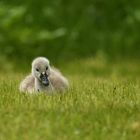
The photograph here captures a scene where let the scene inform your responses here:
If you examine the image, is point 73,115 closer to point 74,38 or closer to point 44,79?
point 44,79

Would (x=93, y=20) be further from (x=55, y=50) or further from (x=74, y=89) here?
(x=74, y=89)

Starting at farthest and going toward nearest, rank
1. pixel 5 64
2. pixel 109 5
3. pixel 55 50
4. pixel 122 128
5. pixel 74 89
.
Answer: pixel 109 5 < pixel 55 50 < pixel 5 64 < pixel 74 89 < pixel 122 128

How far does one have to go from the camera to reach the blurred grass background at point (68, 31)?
1856cm

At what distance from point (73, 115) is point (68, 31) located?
1170 cm

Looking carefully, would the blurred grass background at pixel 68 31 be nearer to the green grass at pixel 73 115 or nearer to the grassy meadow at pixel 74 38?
the grassy meadow at pixel 74 38

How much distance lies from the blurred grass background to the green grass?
8629 millimetres

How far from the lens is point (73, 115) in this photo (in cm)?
792

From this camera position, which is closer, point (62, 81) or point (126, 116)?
→ point (126, 116)

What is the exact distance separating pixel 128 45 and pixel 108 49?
0.56 meters

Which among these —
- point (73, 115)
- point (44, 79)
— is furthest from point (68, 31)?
point (73, 115)

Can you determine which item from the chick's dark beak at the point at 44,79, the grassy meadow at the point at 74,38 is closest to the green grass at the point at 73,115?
the chick's dark beak at the point at 44,79

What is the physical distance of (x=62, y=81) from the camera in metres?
10.0

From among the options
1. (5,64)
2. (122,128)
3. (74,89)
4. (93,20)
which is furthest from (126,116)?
(93,20)

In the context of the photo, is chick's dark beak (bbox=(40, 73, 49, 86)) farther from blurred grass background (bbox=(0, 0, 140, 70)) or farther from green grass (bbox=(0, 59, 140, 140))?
blurred grass background (bbox=(0, 0, 140, 70))
